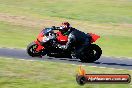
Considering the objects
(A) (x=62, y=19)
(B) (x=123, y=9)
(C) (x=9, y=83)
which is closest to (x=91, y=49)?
(C) (x=9, y=83)

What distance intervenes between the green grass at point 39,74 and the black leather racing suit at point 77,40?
145cm

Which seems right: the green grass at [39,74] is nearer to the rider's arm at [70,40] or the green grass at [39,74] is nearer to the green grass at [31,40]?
the rider's arm at [70,40]

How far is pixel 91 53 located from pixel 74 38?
1.25 metres

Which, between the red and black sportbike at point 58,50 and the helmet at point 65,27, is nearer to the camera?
the helmet at point 65,27

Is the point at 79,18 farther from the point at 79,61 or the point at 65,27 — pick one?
the point at 65,27

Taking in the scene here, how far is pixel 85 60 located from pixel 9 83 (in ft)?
23.3

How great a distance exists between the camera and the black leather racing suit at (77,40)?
21.2m

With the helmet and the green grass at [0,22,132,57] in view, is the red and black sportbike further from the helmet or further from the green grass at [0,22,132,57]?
the green grass at [0,22,132,57]

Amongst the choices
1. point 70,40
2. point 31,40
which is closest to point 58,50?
point 70,40

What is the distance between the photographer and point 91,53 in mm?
21594

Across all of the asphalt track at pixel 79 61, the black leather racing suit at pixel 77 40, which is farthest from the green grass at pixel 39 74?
the black leather racing suit at pixel 77 40

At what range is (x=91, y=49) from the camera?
845 inches

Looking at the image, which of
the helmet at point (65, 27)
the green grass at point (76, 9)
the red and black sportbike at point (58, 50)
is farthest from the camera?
the green grass at point (76, 9)

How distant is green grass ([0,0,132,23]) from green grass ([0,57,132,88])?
2735 cm
